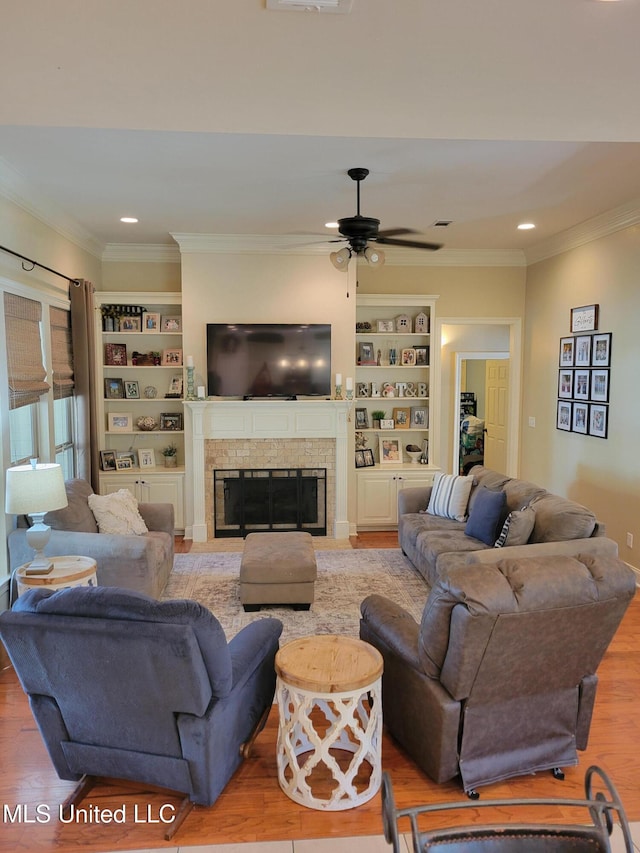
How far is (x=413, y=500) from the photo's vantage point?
556cm

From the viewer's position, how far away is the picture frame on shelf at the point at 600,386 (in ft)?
17.1

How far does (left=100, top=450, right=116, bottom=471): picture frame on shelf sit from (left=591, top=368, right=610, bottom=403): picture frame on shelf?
4742mm

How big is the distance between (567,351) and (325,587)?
326 cm

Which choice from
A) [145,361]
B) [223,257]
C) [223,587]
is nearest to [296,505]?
[223,587]

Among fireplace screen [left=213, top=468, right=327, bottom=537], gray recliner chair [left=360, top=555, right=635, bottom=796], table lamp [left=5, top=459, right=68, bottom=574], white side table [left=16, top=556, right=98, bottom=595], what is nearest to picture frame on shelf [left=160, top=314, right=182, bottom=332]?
fireplace screen [left=213, top=468, right=327, bottom=537]

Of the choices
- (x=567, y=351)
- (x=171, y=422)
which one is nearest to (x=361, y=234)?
(x=567, y=351)

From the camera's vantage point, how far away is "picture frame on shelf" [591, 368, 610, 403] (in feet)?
17.1

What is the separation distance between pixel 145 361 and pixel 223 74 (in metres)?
3.78

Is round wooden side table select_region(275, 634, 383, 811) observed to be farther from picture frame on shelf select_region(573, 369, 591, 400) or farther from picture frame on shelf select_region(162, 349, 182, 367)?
picture frame on shelf select_region(162, 349, 182, 367)

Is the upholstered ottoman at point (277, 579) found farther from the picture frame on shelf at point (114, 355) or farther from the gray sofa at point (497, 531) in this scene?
the picture frame on shelf at point (114, 355)

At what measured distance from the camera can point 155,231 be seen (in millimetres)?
5836

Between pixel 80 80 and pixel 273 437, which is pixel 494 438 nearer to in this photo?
pixel 273 437

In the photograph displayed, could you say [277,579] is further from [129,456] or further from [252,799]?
[129,456]

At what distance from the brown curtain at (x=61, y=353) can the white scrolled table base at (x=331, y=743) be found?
3.66 metres
